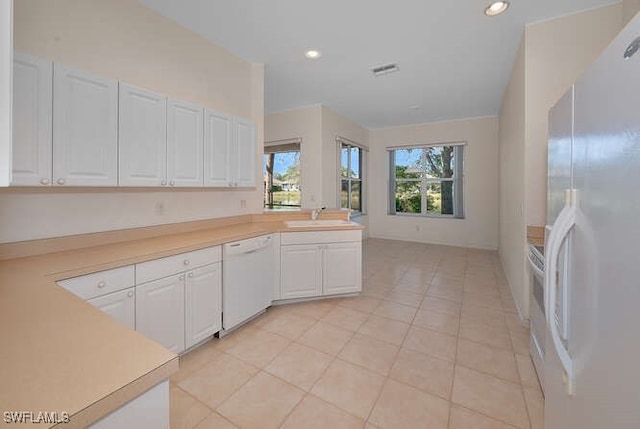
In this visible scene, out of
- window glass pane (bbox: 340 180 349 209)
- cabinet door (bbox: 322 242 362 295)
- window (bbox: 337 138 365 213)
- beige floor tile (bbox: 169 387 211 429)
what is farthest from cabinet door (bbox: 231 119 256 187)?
window glass pane (bbox: 340 180 349 209)

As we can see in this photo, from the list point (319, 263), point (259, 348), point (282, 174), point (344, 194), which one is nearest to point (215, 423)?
point (259, 348)

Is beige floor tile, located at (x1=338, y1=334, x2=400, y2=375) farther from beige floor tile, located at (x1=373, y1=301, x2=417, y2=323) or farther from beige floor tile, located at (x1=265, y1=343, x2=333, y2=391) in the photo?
beige floor tile, located at (x1=373, y1=301, x2=417, y2=323)

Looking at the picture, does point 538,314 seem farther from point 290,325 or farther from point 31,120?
point 31,120

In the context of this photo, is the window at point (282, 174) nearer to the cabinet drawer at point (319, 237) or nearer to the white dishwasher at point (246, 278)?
the cabinet drawer at point (319, 237)

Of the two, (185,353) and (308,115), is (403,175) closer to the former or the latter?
(308,115)

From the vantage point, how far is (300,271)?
114 inches

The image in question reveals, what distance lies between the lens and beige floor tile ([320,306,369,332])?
250 cm

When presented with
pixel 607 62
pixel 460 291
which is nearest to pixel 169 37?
pixel 607 62

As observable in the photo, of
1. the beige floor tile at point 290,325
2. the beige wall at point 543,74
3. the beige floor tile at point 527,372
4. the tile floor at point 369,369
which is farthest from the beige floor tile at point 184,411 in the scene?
the beige wall at point 543,74

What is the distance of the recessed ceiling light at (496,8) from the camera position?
2185 mm

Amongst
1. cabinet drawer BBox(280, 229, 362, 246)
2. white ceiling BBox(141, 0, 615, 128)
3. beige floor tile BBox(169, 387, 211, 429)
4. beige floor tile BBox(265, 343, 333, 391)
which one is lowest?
beige floor tile BBox(169, 387, 211, 429)

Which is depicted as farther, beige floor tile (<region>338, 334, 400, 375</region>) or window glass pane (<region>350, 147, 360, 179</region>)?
window glass pane (<region>350, 147, 360, 179</region>)

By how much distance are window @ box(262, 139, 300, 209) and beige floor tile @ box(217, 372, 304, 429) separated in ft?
12.9

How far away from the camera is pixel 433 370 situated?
1.87 m
